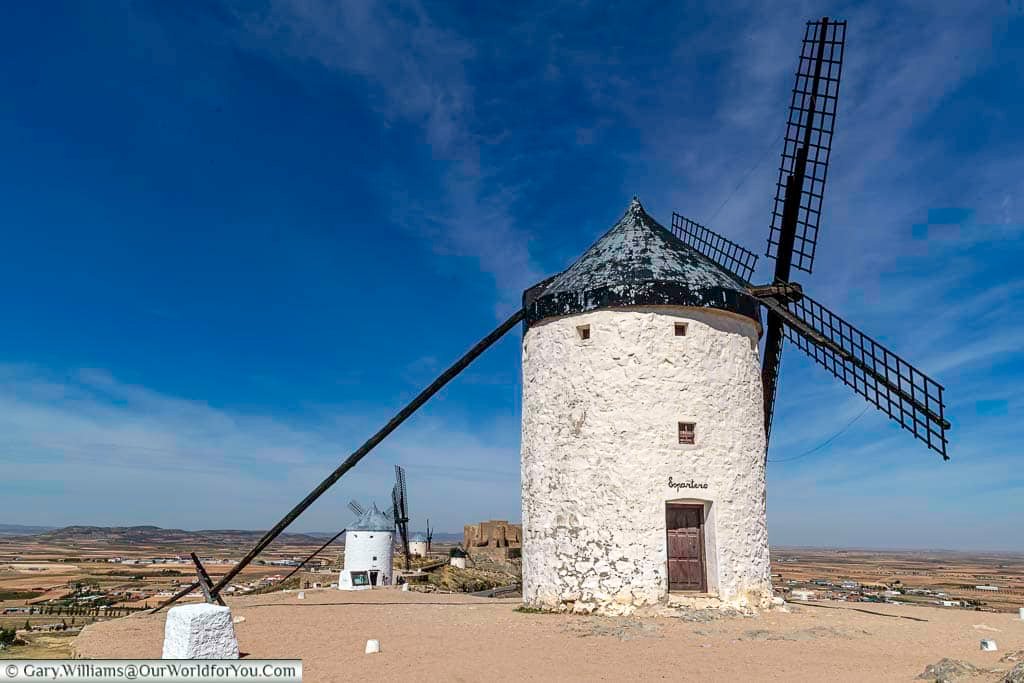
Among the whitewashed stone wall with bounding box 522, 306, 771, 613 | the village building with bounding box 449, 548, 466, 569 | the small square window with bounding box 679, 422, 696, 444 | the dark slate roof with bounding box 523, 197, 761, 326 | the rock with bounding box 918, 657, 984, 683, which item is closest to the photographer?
the rock with bounding box 918, 657, 984, 683

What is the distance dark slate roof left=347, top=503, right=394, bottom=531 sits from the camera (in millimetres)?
25922

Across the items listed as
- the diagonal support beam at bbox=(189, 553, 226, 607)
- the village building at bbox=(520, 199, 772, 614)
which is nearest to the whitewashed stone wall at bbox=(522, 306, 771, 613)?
the village building at bbox=(520, 199, 772, 614)

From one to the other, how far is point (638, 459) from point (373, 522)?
17.0 meters

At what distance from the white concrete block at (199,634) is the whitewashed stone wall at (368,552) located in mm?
18833

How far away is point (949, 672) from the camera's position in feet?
21.4

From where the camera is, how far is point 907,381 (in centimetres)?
1266

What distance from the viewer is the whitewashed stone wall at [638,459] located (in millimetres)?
11812

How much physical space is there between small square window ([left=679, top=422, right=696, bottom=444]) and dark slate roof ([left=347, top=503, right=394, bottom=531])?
16961 millimetres

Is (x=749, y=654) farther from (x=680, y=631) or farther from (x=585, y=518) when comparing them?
(x=585, y=518)

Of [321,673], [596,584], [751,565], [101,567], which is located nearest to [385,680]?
[321,673]

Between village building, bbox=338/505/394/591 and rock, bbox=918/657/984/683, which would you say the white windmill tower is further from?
village building, bbox=338/505/394/591

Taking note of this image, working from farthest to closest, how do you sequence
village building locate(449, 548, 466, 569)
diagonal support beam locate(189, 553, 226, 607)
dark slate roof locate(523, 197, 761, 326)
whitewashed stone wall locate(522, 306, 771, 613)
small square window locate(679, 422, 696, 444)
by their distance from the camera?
1. village building locate(449, 548, 466, 569)
2. dark slate roof locate(523, 197, 761, 326)
3. small square window locate(679, 422, 696, 444)
4. whitewashed stone wall locate(522, 306, 771, 613)
5. diagonal support beam locate(189, 553, 226, 607)

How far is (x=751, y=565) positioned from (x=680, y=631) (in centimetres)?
298

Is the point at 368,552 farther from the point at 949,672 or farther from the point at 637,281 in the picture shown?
the point at 949,672
